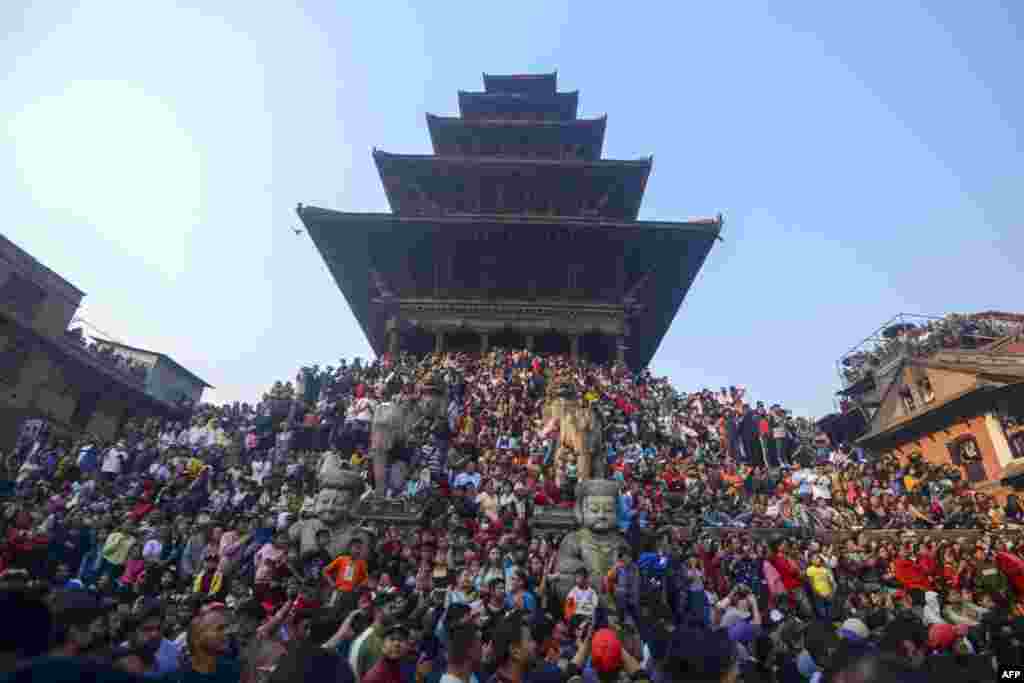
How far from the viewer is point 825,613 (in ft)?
26.0

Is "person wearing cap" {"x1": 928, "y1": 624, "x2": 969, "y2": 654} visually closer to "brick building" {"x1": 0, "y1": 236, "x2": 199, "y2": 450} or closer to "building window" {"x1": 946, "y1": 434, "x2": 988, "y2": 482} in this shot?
"building window" {"x1": 946, "y1": 434, "x2": 988, "y2": 482}

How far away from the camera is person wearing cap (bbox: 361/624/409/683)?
3.54 metres

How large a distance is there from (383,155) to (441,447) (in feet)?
64.5

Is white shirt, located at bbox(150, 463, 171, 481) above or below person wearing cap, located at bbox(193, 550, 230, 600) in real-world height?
above

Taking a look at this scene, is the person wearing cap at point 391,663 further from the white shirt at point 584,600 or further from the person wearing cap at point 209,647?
the white shirt at point 584,600

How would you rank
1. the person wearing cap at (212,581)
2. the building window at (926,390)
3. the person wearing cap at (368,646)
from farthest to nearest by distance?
the building window at (926,390)
the person wearing cap at (212,581)
the person wearing cap at (368,646)

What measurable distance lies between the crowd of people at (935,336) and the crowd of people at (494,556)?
1961 centimetres

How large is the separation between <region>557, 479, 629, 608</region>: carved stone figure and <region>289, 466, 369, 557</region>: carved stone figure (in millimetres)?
2649

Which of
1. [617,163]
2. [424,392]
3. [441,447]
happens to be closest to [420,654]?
[441,447]

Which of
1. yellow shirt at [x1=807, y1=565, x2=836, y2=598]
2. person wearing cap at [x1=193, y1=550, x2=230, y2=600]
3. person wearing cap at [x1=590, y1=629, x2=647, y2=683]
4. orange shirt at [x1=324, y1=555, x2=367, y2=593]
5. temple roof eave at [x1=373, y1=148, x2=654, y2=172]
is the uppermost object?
temple roof eave at [x1=373, y1=148, x2=654, y2=172]

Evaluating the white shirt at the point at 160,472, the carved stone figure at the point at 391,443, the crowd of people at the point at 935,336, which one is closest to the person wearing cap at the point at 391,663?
the carved stone figure at the point at 391,443

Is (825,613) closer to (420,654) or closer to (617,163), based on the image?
(420,654)

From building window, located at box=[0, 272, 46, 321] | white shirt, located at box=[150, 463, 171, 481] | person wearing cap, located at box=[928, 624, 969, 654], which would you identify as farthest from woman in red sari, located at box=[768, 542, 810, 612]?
building window, located at box=[0, 272, 46, 321]

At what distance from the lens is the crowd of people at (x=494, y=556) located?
365cm
